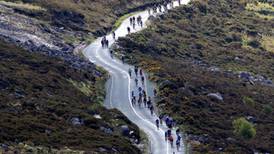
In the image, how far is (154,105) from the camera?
229 feet

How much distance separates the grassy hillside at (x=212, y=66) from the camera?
6412 cm

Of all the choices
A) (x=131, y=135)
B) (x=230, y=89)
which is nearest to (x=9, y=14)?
(x=230, y=89)

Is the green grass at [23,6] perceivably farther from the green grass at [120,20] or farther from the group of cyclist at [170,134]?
the group of cyclist at [170,134]

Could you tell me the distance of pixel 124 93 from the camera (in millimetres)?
73688

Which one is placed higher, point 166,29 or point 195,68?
point 166,29

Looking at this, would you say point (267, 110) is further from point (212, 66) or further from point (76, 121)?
point (76, 121)

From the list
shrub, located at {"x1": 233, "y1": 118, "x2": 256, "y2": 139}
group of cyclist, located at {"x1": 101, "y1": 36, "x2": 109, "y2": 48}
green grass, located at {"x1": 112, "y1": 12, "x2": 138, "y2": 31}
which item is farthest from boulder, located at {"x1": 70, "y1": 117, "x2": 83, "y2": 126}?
green grass, located at {"x1": 112, "y1": 12, "x2": 138, "y2": 31}

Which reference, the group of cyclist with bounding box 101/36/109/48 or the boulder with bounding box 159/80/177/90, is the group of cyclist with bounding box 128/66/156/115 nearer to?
the boulder with bounding box 159/80/177/90

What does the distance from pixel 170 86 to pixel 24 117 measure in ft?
87.4

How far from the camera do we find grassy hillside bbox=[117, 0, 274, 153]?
64.1 meters

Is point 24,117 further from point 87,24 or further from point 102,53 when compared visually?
point 87,24

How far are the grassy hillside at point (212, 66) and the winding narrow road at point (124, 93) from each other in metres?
2.77

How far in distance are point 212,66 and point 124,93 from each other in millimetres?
31595

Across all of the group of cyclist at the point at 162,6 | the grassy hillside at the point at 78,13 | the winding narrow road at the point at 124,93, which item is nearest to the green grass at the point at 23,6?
the grassy hillside at the point at 78,13
